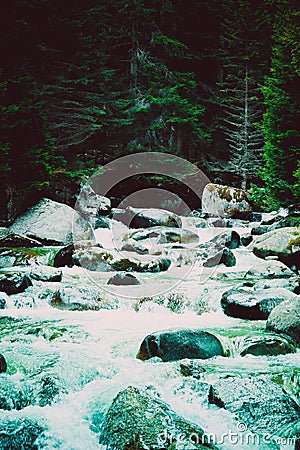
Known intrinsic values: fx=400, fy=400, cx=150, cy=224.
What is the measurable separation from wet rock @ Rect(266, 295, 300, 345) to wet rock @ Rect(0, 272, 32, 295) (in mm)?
4089

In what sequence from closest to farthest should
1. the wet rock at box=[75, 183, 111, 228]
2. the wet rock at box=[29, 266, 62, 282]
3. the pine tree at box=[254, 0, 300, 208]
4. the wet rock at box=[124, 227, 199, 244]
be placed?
1. the wet rock at box=[29, 266, 62, 282]
2. the pine tree at box=[254, 0, 300, 208]
3. the wet rock at box=[124, 227, 199, 244]
4. the wet rock at box=[75, 183, 111, 228]

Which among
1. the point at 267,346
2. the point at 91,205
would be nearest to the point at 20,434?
the point at 267,346

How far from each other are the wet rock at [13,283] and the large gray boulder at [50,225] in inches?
165

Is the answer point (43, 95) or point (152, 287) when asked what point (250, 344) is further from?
point (43, 95)

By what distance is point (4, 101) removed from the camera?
1166 centimetres

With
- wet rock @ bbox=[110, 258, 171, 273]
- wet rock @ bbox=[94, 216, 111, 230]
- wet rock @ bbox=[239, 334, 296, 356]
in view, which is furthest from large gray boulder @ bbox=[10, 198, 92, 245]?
wet rock @ bbox=[239, 334, 296, 356]

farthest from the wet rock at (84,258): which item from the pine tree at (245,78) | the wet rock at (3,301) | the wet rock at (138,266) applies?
the pine tree at (245,78)

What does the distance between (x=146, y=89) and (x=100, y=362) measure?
16803 mm

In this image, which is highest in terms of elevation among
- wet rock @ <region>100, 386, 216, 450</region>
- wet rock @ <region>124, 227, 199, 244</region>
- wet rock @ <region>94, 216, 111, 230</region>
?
wet rock @ <region>100, 386, 216, 450</region>

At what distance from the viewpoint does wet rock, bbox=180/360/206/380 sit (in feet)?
12.9

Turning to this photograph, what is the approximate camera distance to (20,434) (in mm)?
2961

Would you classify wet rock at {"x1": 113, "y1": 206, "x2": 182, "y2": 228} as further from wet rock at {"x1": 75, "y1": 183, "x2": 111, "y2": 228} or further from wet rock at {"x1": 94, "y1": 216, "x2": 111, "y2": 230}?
wet rock at {"x1": 94, "y1": 216, "x2": 111, "y2": 230}

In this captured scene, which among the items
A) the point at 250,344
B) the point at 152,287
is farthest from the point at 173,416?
the point at 152,287

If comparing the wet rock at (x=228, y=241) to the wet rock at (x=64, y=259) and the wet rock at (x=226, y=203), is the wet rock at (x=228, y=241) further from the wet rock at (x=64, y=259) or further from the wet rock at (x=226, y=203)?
the wet rock at (x=226, y=203)
